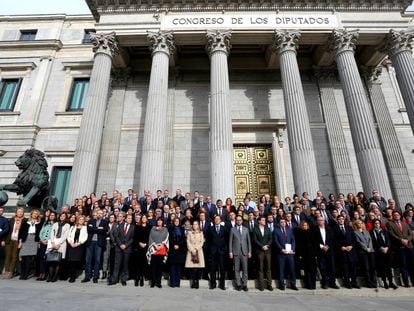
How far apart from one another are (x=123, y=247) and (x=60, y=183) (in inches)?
439

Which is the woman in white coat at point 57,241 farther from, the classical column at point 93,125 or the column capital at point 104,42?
the column capital at point 104,42

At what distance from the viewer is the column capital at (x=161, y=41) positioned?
14.7 meters

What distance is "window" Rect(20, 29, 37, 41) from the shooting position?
2083 centimetres

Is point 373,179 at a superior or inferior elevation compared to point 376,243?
superior

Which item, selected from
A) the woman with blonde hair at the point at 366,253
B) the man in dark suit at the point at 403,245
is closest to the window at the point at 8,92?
the woman with blonde hair at the point at 366,253

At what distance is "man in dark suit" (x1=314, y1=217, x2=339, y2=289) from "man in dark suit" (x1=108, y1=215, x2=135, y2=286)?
4.86m

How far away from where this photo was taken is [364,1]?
15.3 meters

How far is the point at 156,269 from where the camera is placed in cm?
689

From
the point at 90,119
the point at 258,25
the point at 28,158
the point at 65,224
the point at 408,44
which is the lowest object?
the point at 65,224

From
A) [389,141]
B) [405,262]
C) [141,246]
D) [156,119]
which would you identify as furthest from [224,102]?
[389,141]

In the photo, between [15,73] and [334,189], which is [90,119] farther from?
[334,189]

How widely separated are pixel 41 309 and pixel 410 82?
55.8 feet

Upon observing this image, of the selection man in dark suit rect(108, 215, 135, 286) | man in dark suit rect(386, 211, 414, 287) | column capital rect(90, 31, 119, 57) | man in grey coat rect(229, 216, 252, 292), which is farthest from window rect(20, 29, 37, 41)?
man in dark suit rect(386, 211, 414, 287)

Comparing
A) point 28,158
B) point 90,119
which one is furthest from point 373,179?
point 28,158
